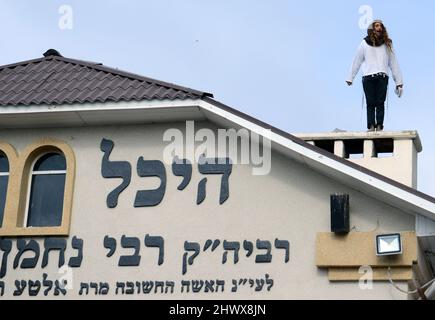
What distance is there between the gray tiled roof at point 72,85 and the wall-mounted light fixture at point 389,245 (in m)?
→ 3.08

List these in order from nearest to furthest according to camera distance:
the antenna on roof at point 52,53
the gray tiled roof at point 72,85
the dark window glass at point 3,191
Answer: the gray tiled roof at point 72,85 < the dark window glass at point 3,191 < the antenna on roof at point 52,53

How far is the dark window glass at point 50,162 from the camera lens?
55.0ft

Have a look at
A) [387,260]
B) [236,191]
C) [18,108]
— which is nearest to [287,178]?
[236,191]

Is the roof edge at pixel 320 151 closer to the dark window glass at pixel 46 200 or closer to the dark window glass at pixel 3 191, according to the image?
the dark window glass at pixel 46 200

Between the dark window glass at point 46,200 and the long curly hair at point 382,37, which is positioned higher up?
the long curly hair at point 382,37

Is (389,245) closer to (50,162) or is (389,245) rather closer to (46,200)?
(46,200)

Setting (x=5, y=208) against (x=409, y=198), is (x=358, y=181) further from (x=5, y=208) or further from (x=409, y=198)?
(x=5, y=208)

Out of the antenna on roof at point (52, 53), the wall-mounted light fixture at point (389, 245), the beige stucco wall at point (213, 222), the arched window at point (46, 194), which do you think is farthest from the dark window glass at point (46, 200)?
the wall-mounted light fixture at point (389, 245)

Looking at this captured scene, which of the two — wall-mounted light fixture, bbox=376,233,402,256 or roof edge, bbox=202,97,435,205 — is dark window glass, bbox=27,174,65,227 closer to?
roof edge, bbox=202,97,435,205

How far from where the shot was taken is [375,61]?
56.8 feet

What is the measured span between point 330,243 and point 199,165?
2150 millimetres

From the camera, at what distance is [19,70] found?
1781cm

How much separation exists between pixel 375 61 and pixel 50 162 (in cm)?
496

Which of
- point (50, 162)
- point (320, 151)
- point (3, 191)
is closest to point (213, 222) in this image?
point (320, 151)
